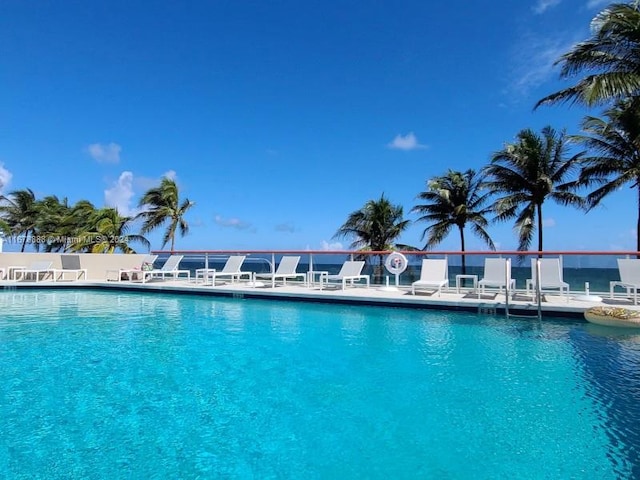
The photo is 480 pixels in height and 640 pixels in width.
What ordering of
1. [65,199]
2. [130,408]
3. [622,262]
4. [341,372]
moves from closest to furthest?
[130,408] < [341,372] < [622,262] < [65,199]

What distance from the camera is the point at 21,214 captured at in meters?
28.2

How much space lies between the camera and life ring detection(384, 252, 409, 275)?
10391mm

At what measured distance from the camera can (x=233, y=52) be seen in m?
18.6

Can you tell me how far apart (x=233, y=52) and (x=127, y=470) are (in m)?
19.3

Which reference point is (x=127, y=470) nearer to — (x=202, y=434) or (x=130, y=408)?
(x=202, y=434)

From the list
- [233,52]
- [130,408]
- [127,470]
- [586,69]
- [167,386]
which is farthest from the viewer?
[233,52]

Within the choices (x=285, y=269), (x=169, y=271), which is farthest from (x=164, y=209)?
(x=285, y=269)

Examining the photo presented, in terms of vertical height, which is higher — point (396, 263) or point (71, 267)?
point (396, 263)

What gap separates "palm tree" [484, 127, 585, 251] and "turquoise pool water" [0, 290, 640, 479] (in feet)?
38.0

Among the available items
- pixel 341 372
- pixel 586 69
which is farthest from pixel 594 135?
pixel 341 372

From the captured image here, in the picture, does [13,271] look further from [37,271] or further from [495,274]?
[495,274]

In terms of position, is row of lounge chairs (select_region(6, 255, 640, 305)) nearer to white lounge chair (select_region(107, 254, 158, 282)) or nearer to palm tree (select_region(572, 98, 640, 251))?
white lounge chair (select_region(107, 254, 158, 282))

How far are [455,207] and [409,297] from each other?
40.8 feet

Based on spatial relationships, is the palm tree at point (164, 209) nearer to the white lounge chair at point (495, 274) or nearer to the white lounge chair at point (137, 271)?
the white lounge chair at point (137, 271)
